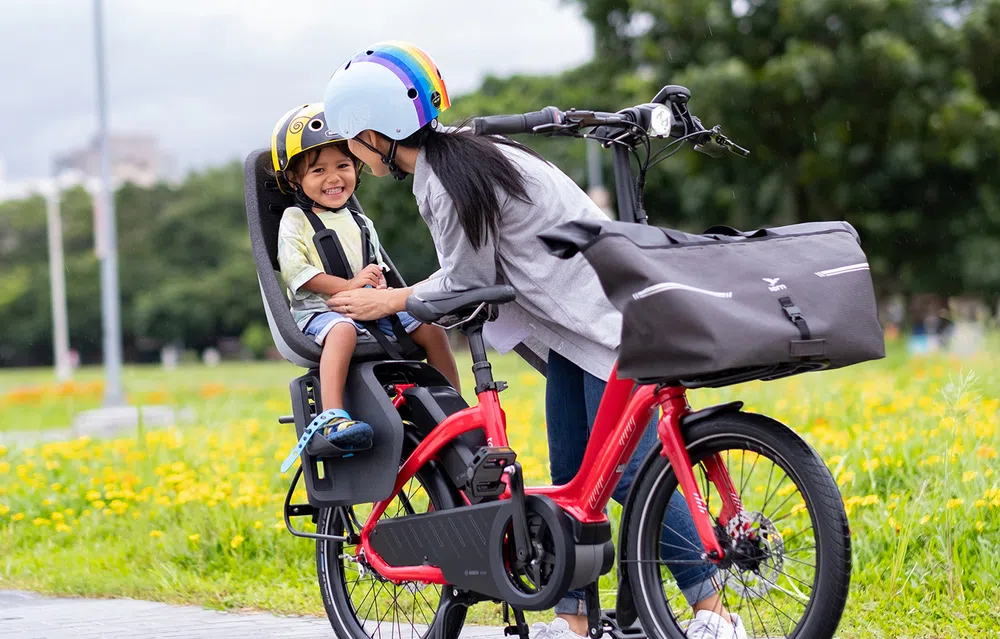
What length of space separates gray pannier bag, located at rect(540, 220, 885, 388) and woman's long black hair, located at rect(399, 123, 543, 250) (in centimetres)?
46

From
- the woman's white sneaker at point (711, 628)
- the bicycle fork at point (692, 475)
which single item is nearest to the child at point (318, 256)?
the bicycle fork at point (692, 475)

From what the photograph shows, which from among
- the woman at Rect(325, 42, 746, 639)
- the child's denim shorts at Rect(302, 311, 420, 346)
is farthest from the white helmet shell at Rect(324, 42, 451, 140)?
the child's denim shorts at Rect(302, 311, 420, 346)

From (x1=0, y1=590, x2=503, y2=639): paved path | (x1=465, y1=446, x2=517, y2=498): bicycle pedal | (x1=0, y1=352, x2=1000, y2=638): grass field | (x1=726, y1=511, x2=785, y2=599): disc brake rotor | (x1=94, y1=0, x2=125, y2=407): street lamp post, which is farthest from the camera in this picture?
(x1=94, y1=0, x2=125, y2=407): street lamp post

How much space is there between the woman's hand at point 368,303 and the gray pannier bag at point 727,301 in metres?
0.85

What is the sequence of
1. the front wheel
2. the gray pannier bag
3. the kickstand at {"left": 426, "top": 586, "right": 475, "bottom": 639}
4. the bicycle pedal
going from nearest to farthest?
the gray pannier bag
the front wheel
the bicycle pedal
the kickstand at {"left": 426, "top": 586, "right": 475, "bottom": 639}

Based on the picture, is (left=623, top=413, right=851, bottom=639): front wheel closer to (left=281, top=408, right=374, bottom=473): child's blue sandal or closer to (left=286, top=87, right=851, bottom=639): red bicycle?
(left=286, top=87, right=851, bottom=639): red bicycle

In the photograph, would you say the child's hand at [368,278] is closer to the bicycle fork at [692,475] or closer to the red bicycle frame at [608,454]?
the red bicycle frame at [608,454]

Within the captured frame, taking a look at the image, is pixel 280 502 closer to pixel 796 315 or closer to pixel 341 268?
pixel 341 268

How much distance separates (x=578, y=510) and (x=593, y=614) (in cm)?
29

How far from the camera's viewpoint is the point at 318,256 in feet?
13.0

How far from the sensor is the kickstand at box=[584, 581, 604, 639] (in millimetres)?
3375

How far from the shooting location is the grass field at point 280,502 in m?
4.30

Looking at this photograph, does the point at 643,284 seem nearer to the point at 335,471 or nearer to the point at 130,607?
the point at 335,471

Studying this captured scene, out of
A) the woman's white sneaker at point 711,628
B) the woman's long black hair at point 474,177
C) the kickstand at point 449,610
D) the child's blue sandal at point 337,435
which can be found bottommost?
the kickstand at point 449,610
